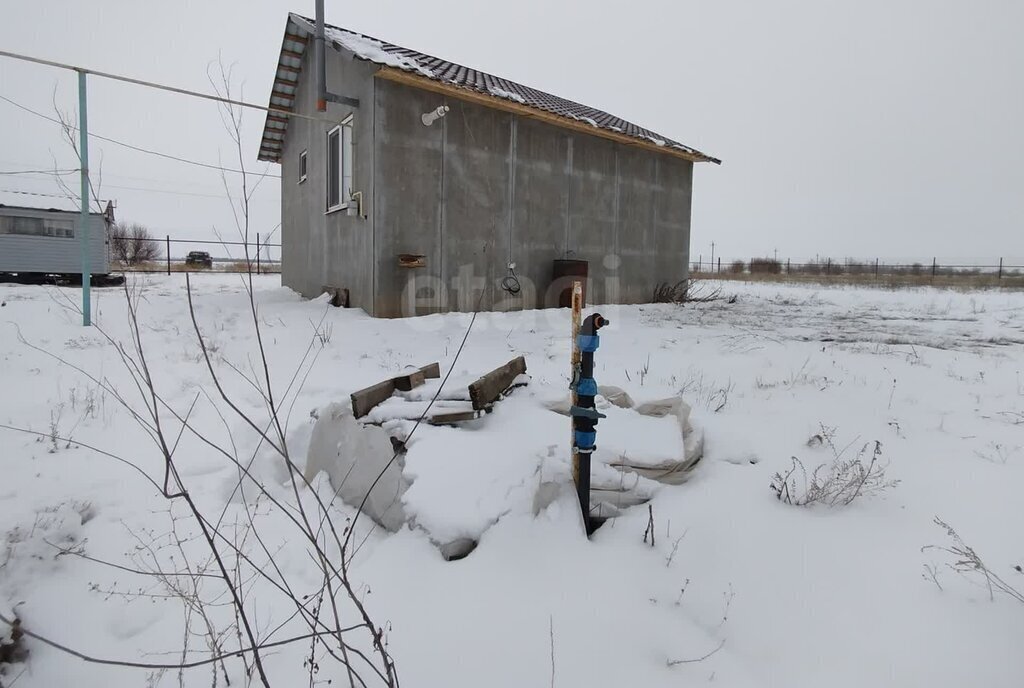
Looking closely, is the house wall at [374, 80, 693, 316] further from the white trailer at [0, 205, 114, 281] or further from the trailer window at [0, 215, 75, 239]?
the trailer window at [0, 215, 75, 239]

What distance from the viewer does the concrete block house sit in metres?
7.67

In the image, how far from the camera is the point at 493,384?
10.2ft

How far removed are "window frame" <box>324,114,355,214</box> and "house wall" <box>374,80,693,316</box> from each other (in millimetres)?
961

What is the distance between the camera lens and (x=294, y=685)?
66.8 inches

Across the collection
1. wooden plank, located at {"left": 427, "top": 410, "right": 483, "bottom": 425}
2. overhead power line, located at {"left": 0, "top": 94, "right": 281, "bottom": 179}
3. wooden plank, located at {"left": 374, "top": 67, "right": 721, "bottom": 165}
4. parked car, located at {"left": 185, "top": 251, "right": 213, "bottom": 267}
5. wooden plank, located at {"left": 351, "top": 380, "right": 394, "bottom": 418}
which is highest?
wooden plank, located at {"left": 374, "top": 67, "right": 721, "bottom": 165}

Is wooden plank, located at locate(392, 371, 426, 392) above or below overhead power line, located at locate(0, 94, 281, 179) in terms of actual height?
below

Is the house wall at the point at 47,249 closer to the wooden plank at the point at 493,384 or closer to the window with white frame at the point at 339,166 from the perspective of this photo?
the window with white frame at the point at 339,166

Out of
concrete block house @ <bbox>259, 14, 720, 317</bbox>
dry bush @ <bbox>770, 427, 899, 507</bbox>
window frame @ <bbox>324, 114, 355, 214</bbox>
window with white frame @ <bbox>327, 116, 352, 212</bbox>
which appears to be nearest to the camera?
dry bush @ <bbox>770, 427, 899, 507</bbox>

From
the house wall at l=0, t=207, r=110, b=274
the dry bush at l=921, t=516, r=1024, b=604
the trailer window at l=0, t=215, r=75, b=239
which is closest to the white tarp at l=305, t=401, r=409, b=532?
the dry bush at l=921, t=516, r=1024, b=604

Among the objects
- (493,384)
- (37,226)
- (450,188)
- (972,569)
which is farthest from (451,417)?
(37,226)

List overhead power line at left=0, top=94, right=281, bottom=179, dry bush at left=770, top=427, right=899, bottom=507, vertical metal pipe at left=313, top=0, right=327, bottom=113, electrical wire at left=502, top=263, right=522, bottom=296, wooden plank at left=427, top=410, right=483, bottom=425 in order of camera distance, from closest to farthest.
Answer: overhead power line at left=0, top=94, right=281, bottom=179 < dry bush at left=770, top=427, right=899, bottom=507 < wooden plank at left=427, top=410, right=483, bottom=425 < vertical metal pipe at left=313, top=0, right=327, bottom=113 < electrical wire at left=502, top=263, right=522, bottom=296

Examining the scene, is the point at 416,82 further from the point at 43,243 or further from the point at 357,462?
the point at 43,243

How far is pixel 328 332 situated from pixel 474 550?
4730mm

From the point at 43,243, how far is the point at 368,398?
19.2m
